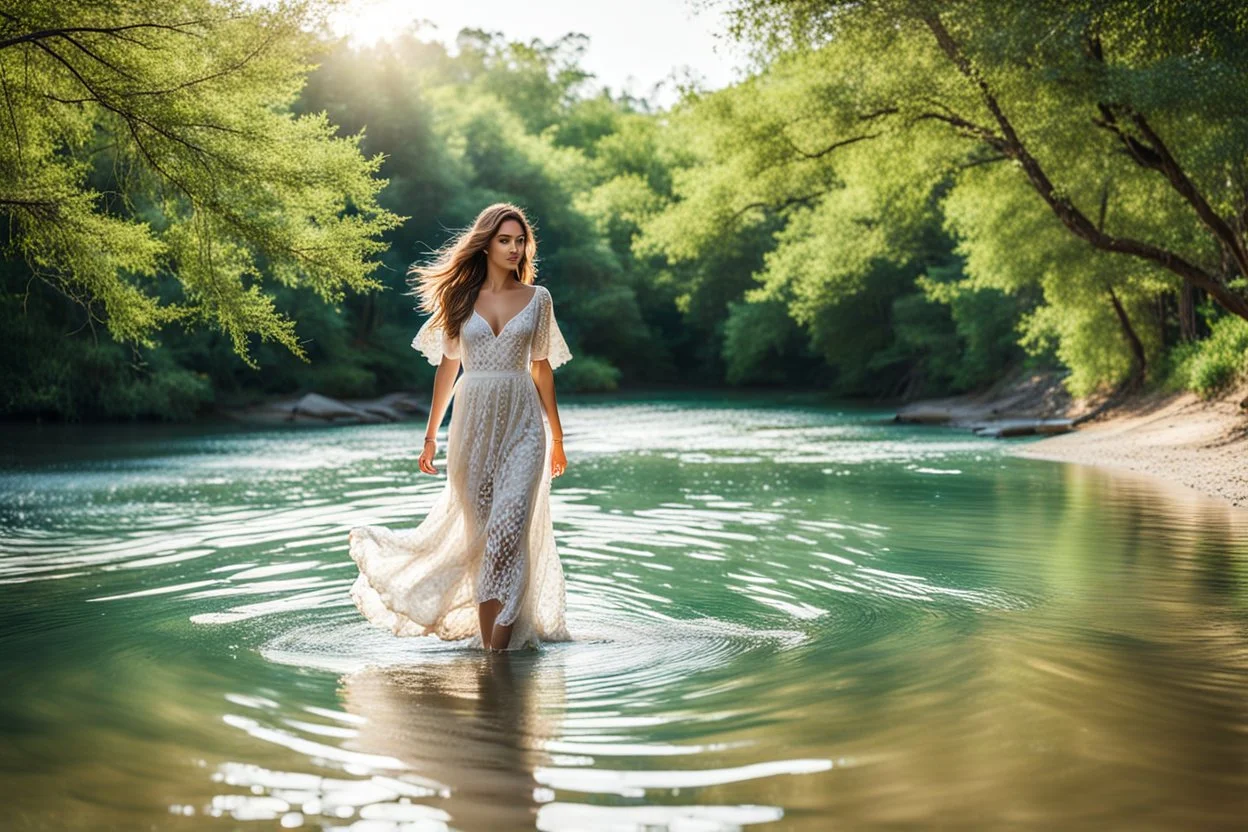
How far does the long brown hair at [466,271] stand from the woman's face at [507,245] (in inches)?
1.2

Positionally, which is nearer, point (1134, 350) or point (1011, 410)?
point (1134, 350)

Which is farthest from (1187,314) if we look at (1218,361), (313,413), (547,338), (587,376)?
(587,376)

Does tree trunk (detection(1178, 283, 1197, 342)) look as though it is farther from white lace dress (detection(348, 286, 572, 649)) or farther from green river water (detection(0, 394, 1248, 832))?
white lace dress (detection(348, 286, 572, 649))

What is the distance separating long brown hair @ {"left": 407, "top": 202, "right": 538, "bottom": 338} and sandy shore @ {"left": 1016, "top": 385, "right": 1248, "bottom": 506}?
10.2 m

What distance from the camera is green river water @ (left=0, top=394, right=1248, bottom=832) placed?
433 cm

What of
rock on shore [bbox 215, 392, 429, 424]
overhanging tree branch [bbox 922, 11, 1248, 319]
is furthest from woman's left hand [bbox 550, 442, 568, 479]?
rock on shore [bbox 215, 392, 429, 424]

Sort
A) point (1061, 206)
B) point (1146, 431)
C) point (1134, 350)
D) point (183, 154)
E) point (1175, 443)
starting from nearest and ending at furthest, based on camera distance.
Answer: point (183, 154)
point (1061, 206)
point (1175, 443)
point (1146, 431)
point (1134, 350)

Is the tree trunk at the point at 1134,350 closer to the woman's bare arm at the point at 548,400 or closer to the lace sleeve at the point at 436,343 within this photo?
the woman's bare arm at the point at 548,400

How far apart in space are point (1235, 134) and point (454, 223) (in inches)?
1432

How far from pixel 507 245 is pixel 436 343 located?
75cm

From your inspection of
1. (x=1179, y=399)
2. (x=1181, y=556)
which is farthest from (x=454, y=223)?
(x=1181, y=556)

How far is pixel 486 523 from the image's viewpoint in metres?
6.98

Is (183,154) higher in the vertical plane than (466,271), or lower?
higher

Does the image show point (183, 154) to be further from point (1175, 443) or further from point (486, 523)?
point (1175, 443)
